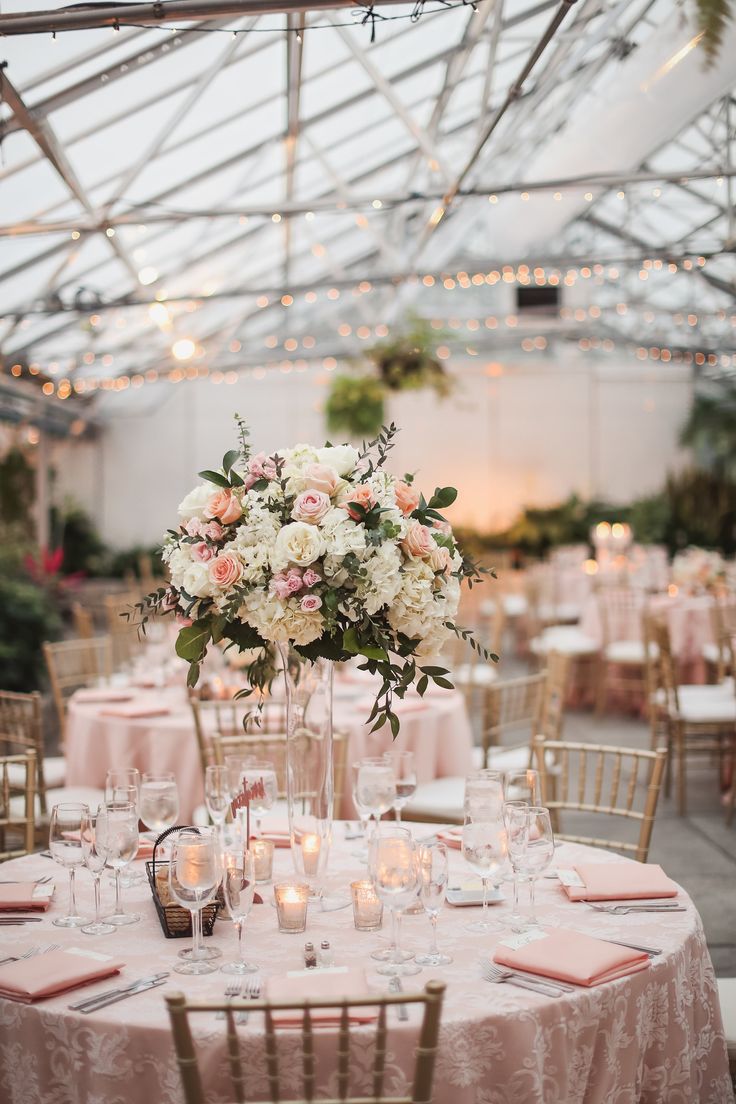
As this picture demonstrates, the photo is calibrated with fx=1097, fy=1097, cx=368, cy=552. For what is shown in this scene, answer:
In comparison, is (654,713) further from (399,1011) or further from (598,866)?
(399,1011)

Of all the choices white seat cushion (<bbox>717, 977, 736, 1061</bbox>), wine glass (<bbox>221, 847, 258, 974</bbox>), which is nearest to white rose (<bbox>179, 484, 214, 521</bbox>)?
wine glass (<bbox>221, 847, 258, 974</bbox>)

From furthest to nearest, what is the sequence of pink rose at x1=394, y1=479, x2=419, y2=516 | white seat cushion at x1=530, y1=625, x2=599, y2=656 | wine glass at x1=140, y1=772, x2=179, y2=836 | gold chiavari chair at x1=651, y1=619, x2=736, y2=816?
white seat cushion at x1=530, y1=625, x2=599, y2=656 < gold chiavari chair at x1=651, y1=619, x2=736, y2=816 < wine glass at x1=140, y1=772, x2=179, y2=836 < pink rose at x1=394, y1=479, x2=419, y2=516

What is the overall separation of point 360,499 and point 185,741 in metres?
2.75

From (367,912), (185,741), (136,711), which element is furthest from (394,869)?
(136,711)

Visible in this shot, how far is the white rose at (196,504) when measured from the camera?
7.99 ft

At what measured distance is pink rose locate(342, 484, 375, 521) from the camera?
233 centimetres

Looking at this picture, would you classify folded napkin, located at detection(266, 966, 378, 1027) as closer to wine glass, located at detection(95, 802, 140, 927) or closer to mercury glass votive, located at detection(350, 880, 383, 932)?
mercury glass votive, located at detection(350, 880, 383, 932)

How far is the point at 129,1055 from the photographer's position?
6.16 ft

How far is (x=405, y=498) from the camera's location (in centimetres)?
242

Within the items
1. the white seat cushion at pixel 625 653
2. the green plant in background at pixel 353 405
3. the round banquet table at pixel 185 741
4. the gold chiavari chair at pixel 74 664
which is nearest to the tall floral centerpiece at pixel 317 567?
the round banquet table at pixel 185 741

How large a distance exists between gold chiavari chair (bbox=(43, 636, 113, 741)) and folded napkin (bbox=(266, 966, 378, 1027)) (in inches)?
172

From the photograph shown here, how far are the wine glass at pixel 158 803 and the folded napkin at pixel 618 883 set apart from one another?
950 millimetres

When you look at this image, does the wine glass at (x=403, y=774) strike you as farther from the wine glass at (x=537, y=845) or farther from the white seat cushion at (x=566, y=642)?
the white seat cushion at (x=566, y=642)

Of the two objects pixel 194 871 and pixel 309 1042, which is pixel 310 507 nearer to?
pixel 194 871
